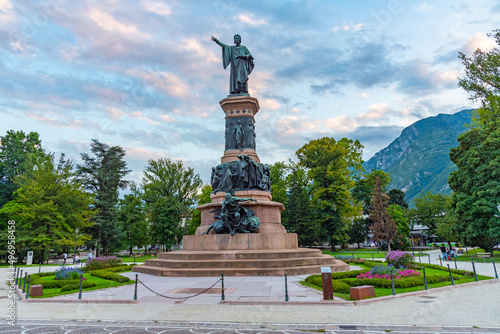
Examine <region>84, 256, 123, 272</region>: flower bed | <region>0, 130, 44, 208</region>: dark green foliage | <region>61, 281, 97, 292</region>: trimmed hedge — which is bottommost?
<region>61, 281, 97, 292</region>: trimmed hedge

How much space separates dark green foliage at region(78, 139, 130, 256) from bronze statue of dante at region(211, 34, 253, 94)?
2864 centimetres

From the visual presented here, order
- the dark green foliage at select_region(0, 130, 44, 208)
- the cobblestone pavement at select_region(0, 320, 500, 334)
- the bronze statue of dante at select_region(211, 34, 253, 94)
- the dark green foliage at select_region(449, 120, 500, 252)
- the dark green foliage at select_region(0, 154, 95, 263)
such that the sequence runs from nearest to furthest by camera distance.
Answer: the cobblestone pavement at select_region(0, 320, 500, 334), the bronze statue of dante at select_region(211, 34, 253, 94), the dark green foliage at select_region(449, 120, 500, 252), the dark green foliage at select_region(0, 154, 95, 263), the dark green foliage at select_region(0, 130, 44, 208)

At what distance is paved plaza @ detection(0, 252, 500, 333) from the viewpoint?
7.58 meters

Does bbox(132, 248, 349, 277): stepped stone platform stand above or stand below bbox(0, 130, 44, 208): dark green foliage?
below

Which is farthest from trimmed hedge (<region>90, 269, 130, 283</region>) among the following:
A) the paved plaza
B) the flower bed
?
the flower bed

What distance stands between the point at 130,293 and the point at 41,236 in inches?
1071

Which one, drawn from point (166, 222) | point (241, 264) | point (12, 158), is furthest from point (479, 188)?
point (12, 158)

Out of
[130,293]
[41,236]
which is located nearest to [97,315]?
[130,293]

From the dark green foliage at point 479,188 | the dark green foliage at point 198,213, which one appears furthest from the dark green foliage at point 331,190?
the dark green foliage at point 198,213

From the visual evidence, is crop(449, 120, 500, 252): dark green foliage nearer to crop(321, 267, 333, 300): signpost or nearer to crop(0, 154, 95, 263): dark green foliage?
crop(321, 267, 333, 300): signpost

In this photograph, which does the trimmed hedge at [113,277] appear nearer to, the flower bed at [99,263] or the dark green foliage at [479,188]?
the flower bed at [99,263]

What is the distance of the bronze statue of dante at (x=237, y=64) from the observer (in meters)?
27.3

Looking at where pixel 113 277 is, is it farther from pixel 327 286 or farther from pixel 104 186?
pixel 104 186

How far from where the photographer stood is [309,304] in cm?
985
